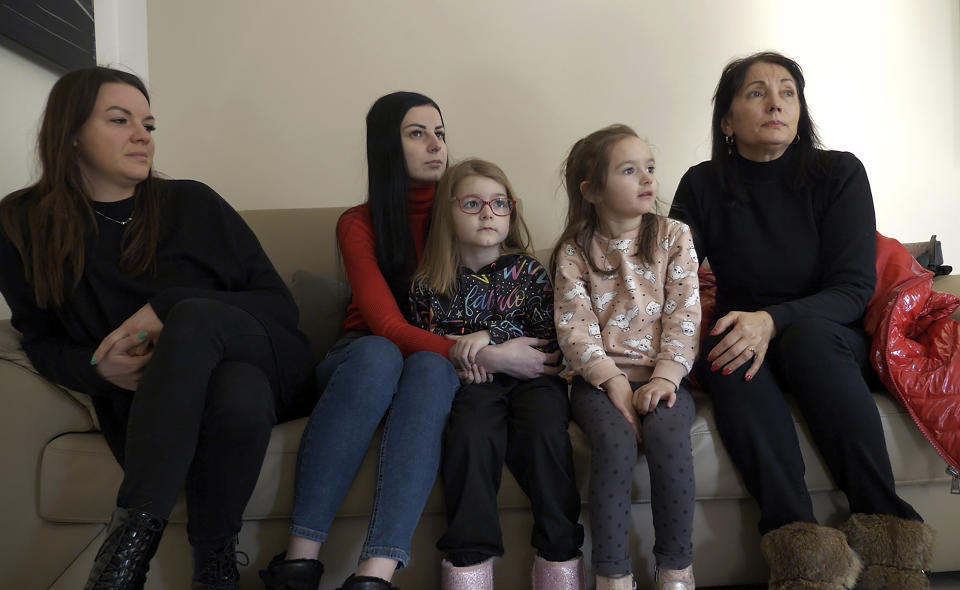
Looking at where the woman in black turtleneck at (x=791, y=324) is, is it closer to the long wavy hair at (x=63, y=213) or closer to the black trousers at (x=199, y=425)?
the black trousers at (x=199, y=425)

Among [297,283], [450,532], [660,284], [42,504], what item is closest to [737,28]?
[660,284]

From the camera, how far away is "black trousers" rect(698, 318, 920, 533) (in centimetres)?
128

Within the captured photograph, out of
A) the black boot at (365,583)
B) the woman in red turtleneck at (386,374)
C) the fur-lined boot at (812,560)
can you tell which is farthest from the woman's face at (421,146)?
the fur-lined boot at (812,560)

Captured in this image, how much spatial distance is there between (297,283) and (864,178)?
1398 mm

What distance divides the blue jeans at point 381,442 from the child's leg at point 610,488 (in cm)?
→ 28

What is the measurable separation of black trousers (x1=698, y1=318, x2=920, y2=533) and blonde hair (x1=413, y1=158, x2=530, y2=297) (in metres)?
0.58

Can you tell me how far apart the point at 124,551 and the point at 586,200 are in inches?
45.1

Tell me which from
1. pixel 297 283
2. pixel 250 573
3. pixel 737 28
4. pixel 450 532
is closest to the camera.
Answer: pixel 450 532

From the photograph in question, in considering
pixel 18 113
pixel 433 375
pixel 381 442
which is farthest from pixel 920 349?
pixel 18 113

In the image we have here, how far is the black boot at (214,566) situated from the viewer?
1.18 meters

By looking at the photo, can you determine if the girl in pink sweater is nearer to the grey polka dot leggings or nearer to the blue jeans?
the grey polka dot leggings

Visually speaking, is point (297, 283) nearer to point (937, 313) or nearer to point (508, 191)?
point (508, 191)

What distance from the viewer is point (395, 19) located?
234 cm

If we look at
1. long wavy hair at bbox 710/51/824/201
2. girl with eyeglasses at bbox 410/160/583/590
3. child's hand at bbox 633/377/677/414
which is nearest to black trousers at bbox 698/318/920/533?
child's hand at bbox 633/377/677/414
